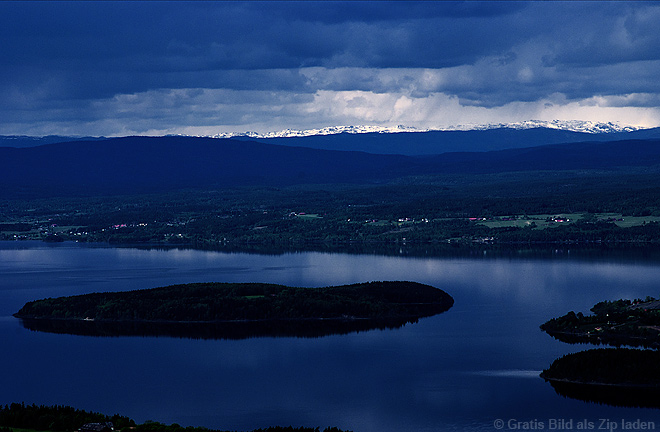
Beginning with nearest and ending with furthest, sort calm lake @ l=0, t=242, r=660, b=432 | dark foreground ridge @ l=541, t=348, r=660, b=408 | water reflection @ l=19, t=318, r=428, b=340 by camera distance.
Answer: calm lake @ l=0, t=242, r=660, b=432 < dark foreground ridge @ l=541, t=348, r=660, b=408 < water reflection @ l=19, t=318, r=428, b=340

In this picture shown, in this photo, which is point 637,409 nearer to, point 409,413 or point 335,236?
point 409,413

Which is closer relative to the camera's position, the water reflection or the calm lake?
the calm lake

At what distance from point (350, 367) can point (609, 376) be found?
15.1 m

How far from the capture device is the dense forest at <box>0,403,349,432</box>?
46125 millimetres

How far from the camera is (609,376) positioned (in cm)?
5606

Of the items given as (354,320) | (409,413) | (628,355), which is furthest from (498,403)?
(354,320)

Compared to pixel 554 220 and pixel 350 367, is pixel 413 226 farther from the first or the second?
pixel 350 367

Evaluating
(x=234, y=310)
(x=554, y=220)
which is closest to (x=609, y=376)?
(x=234, y=310)

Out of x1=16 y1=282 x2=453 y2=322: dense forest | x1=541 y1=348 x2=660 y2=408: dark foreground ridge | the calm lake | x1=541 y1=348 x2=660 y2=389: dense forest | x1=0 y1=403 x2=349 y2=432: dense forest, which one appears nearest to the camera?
x1=0 y1=403 x2=349 y2=432: dense forest

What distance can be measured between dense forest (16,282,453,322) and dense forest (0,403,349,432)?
106 ft

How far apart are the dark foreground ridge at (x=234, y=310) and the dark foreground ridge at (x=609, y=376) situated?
2159 cm

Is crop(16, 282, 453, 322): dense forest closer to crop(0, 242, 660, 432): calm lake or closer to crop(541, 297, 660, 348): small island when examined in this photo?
crop(0, 242, 660, 432): calm lake

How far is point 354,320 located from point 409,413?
2825 centimetres

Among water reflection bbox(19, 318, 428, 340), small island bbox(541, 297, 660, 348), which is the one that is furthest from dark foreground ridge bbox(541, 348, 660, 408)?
water reflection bbox(19, 318, 428, 340)
